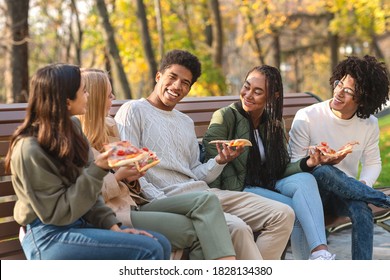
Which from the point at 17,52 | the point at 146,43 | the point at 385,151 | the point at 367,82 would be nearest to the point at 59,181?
the point at 367,82

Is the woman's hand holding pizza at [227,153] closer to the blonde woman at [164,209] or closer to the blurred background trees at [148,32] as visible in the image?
the blonde woman at [164,209]

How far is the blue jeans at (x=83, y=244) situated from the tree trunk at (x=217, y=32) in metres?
12.2

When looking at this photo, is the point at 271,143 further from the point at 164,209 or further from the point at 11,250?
the point at 11,250

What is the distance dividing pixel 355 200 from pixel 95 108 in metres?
1.64

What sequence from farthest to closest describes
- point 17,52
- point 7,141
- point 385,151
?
point 385,151, point 17,52, point 7,141

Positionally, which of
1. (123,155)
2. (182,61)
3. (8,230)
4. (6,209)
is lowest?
(8,230)

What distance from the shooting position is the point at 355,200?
386cm

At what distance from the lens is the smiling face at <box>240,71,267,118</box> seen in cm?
391

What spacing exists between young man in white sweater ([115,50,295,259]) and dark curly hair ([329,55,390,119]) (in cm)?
98

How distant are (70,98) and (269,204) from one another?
4.42 feet

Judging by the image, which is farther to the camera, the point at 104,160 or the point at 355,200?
the point at 355,200

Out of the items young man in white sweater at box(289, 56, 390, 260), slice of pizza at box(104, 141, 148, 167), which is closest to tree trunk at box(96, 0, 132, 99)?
young man in white sweater at box(289, 56, 390, 260)
